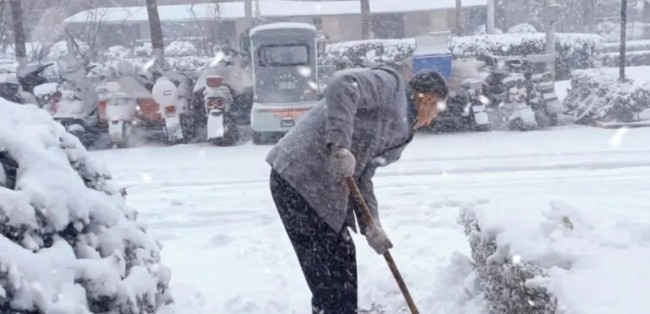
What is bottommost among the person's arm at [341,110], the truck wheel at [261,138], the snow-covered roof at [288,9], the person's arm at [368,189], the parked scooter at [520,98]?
the truck wheel at [261,138]

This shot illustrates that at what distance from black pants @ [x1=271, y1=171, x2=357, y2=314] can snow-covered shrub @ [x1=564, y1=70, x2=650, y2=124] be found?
10045 millimetres

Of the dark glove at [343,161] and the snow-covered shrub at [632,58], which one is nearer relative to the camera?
the dark glove at [343,161]

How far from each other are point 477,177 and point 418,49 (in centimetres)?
499

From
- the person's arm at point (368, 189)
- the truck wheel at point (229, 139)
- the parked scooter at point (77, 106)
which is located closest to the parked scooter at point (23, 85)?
the parked scooter at point (77, 106)

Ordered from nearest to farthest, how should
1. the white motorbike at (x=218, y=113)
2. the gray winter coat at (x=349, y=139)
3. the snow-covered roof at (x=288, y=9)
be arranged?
the gray winter coat at (x=349, y=139) < the white motorbike at (x=218, y=113) < the snow-covered roof at (x=288, y=9)

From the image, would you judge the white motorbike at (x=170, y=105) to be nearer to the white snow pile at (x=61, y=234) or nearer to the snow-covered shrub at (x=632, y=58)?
the white snow pile at (x=61, y=234)

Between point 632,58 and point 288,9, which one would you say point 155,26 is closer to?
point 632,58

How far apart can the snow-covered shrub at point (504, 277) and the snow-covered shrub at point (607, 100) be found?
30.2 ft

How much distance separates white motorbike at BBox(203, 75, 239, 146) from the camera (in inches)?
461

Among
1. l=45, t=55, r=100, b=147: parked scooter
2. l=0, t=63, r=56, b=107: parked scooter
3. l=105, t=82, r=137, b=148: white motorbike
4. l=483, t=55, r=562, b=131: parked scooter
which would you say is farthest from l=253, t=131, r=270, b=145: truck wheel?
l=483, t=55, r=562, b=131: parked scooter

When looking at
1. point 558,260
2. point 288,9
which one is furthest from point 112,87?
point 288,9

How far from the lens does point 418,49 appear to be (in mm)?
13078

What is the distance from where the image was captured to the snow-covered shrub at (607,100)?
1225cm

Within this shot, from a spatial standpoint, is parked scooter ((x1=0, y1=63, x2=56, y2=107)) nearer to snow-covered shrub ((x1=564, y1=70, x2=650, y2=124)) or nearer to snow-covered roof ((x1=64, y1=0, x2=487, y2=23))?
snow-covered shrub ((x1=564, y1=70, x2=650, y2=124))
